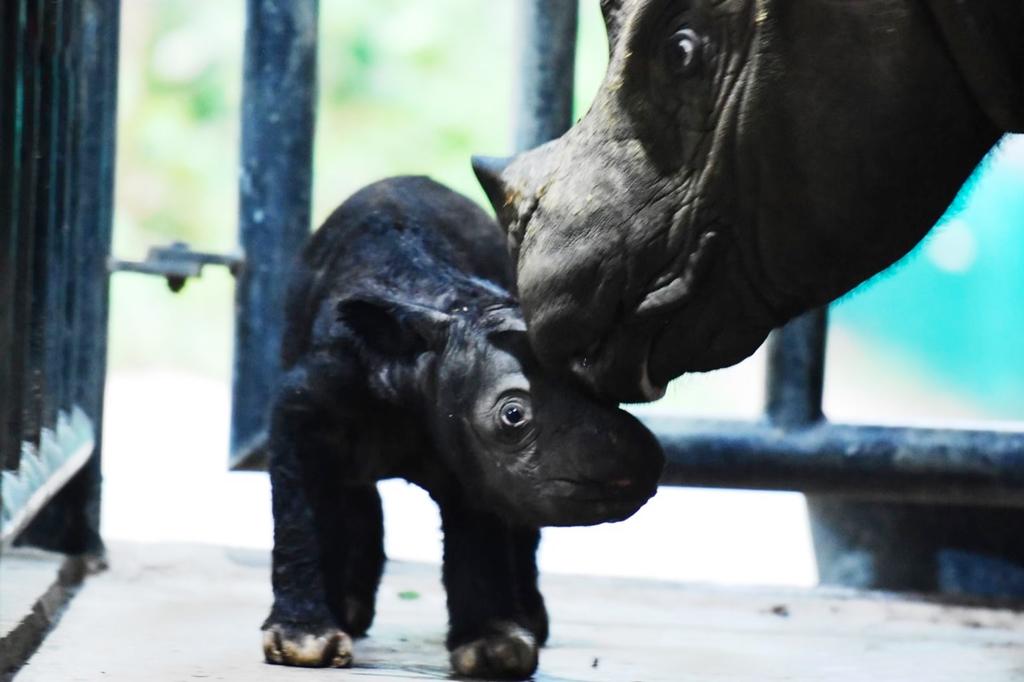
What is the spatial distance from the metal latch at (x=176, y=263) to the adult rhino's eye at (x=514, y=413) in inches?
66.8

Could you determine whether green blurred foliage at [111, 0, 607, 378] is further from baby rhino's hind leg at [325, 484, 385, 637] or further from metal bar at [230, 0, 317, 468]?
baby rhino's hind leg at [325, 484, 385, 637]

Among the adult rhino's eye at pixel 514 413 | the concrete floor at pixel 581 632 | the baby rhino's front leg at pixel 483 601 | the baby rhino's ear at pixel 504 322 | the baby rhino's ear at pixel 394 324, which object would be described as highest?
the baby rhino's ear at pixel 504 322

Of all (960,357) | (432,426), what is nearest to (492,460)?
(432,426)

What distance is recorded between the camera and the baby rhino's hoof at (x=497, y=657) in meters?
3.20

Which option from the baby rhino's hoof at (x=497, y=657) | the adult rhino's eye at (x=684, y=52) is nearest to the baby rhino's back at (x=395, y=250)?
the baby rhino's hoof at (x=497, y=657)

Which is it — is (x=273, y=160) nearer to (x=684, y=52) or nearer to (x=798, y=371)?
(x=798, y=371)

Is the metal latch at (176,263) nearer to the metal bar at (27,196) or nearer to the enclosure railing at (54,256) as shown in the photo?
the enclosure railing at (54,256)

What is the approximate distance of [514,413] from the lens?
10.3ft

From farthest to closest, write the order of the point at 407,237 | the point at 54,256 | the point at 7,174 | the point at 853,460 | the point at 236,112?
1. the point at 236,112
2. the point at 853,460
3. the point at 54,256
4. the point at 407,237
5. the point at 7,174

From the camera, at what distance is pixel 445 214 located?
384cm

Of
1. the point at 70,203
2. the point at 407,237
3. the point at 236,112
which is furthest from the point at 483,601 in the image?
the point at 236,112

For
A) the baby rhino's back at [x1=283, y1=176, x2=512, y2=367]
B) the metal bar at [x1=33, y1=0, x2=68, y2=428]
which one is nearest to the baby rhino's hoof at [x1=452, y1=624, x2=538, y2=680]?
the baby rhino's back at [x1=283, y1=176, x2=512, y2=367]

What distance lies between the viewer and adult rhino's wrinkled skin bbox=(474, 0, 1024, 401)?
2406mm

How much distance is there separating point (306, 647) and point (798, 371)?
190cm
